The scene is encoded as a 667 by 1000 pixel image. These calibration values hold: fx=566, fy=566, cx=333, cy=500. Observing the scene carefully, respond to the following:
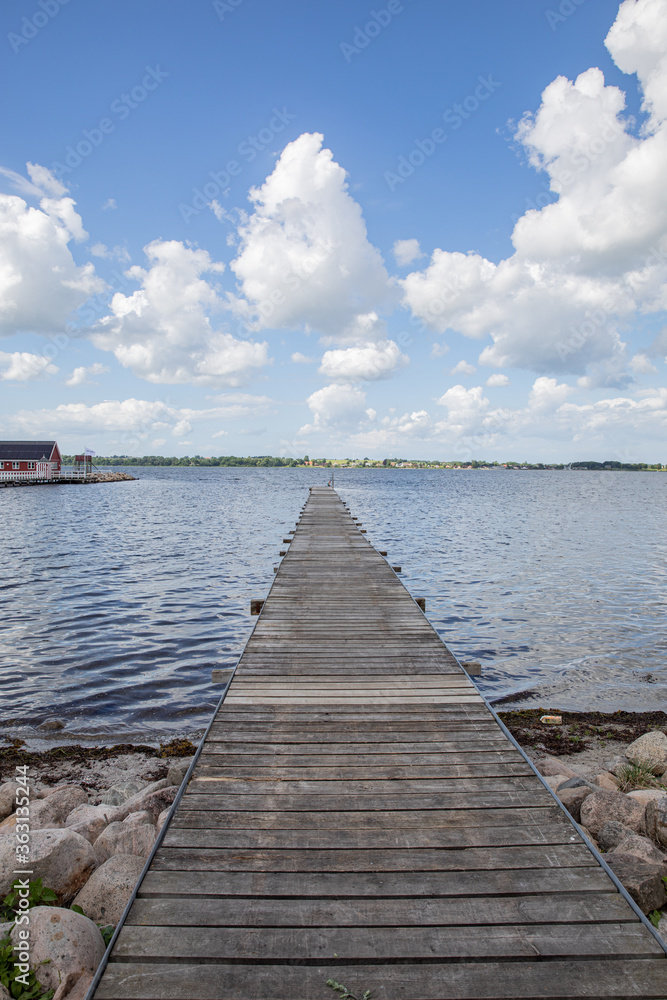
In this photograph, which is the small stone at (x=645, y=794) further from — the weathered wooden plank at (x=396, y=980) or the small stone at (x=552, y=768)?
the weathered wooden plank at (x=396, y=980)

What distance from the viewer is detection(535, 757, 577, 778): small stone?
701 centimetres

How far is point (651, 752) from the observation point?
24.3ft

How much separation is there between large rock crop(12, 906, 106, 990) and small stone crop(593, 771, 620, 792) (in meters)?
5.79

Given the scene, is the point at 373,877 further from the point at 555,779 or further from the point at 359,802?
the point at 555,779

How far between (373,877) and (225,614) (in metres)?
11.9

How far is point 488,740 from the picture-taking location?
5398mm

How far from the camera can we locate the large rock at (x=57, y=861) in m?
4.37

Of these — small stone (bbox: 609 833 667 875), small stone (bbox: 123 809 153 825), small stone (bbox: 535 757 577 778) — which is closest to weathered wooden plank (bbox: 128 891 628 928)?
small stone (bbox: 609 833 667 875)

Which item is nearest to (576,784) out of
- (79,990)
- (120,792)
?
(79,990)

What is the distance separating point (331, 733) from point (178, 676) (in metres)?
6.23

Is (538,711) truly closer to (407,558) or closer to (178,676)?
(178,676)

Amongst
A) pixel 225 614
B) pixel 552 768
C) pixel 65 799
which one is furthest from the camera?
pixel 225 614

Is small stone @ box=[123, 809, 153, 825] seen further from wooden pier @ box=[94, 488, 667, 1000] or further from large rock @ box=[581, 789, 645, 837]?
large rock @ box=[581, 789, 645, 837]

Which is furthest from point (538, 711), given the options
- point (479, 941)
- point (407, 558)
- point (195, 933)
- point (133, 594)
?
point (407, 558)
